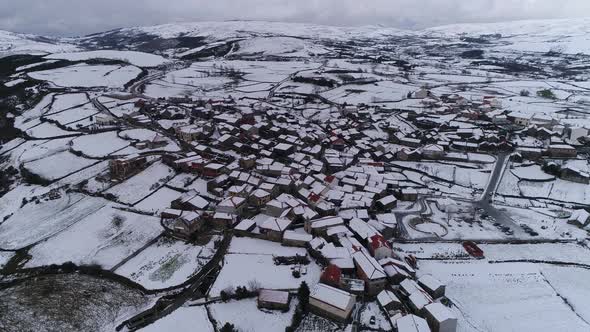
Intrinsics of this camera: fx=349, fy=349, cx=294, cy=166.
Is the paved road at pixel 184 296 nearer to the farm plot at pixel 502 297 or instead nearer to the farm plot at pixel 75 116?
the farm plot at pixel 502 297

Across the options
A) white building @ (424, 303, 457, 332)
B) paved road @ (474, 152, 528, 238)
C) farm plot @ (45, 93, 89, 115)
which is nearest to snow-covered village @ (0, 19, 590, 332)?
white building @ (424, 303, 457, 332)

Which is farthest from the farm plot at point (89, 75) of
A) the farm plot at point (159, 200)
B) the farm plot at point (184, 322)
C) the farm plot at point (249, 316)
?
the farm plot at point (249, 316)

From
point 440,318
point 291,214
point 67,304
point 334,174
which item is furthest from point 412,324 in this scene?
point 334,174

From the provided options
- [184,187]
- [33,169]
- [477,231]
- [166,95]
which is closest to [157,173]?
[184,187]

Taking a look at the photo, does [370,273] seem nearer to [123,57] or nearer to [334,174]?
[334,174]

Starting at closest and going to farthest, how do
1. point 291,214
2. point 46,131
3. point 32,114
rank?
point 291,214 → point 46,131 → point 32,114

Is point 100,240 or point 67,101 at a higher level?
point 67,101
